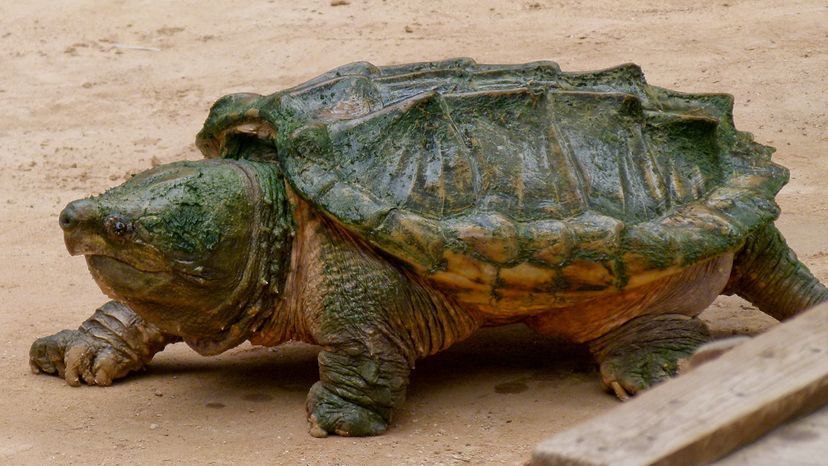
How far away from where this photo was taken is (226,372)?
217 inches

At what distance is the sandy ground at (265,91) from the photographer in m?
4.73

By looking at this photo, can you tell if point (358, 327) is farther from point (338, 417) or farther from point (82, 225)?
point (82, 225)

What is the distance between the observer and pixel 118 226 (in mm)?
4629

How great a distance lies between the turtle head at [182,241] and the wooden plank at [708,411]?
2.55 m

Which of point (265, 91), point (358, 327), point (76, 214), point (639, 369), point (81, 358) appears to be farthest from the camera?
point (265, 91)

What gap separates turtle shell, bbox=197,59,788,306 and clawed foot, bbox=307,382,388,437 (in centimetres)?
57

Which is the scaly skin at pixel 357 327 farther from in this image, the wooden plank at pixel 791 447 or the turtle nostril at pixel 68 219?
the wooden plank at pixel 791 447

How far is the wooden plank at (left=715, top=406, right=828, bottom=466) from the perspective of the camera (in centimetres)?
236

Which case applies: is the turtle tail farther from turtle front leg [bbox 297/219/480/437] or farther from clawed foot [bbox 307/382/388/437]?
clawed foot [bbox 307/382/388/437]

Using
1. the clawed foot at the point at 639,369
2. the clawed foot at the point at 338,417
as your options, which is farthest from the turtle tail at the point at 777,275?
the clawed foot at the point at 338,417

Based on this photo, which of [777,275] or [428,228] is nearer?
[428,228]

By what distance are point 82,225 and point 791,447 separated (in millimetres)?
2945

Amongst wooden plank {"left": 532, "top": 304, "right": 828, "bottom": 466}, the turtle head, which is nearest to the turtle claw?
the turtle head

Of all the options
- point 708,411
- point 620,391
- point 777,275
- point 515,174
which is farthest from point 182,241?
point 708,411
